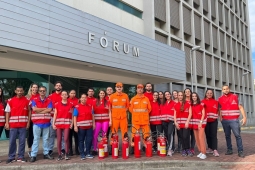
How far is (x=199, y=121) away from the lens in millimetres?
6895

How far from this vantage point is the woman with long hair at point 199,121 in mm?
6708

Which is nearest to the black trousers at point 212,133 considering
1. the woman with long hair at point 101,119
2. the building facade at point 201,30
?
the woman with long hair at point 101,119

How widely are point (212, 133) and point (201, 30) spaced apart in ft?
68.0

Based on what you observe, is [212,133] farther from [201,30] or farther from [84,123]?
[201,30]

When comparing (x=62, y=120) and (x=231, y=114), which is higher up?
(x=231, y=114)

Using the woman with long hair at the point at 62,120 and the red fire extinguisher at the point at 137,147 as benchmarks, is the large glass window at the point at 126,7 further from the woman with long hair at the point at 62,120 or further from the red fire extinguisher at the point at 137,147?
the red fire extinguisher at the point at 137,147

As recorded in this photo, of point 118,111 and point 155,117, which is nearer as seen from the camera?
point 118,111

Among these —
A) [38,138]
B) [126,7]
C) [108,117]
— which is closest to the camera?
[38,138]

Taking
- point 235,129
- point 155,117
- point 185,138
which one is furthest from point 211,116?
point 155,117

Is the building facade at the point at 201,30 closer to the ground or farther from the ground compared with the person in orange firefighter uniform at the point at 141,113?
farther from the ground

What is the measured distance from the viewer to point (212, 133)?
727cm

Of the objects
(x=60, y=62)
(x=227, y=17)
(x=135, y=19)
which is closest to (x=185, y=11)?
(x=135, y=19)

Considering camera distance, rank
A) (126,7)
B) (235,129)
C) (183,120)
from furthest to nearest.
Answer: (126,7) → (183,120) → (235,129)

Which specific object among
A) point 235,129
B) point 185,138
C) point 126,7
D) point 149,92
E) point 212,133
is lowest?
point 185,138
